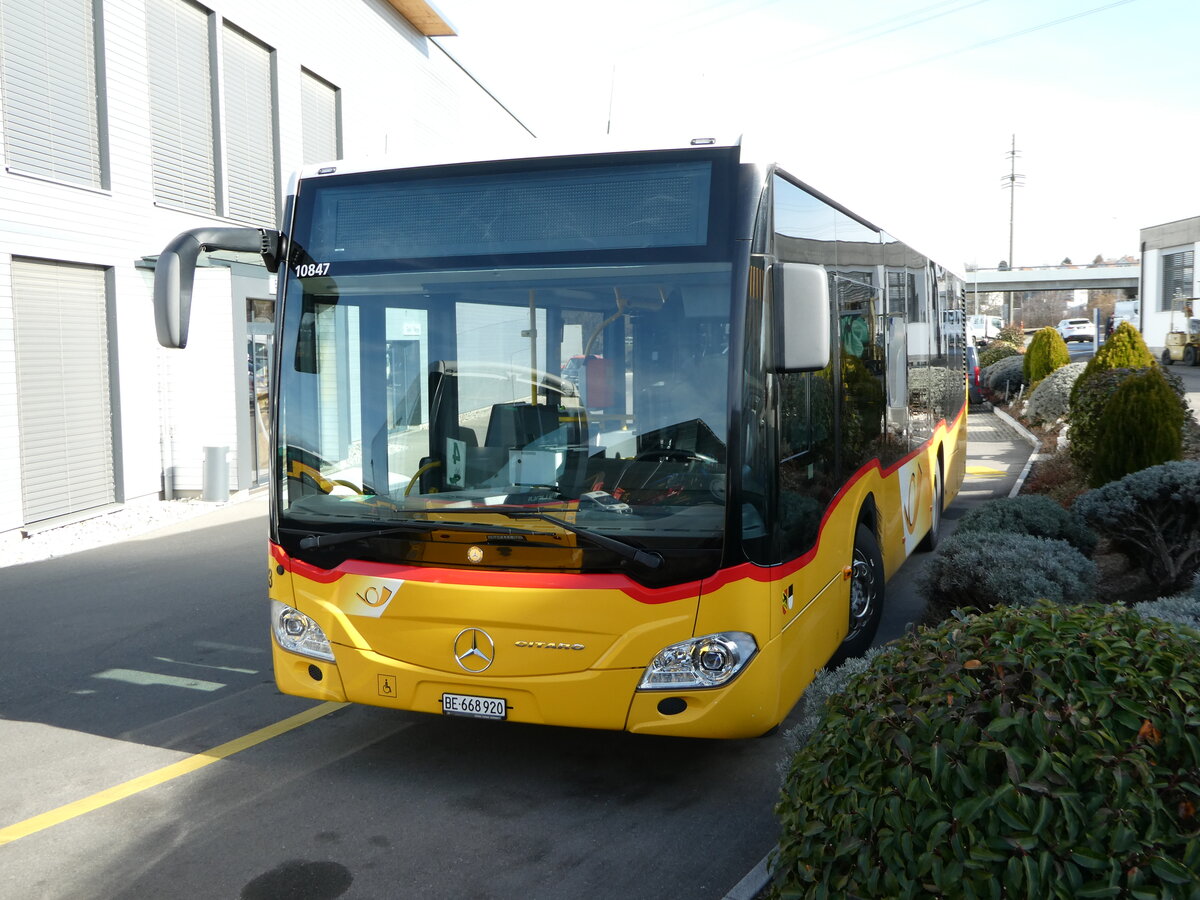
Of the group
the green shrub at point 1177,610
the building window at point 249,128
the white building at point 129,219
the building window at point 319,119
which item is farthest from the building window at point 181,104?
the green shrub at point 1177,610

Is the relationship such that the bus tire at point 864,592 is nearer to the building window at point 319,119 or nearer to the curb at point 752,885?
the curb at point 752,885

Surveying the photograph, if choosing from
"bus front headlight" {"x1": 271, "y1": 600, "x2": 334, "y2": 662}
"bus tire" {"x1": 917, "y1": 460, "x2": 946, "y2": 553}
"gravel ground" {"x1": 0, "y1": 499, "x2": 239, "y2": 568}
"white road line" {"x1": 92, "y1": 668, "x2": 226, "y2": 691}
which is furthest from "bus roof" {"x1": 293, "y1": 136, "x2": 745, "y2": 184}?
"gravel ground" {"x1": 0, "y1": 499, "x2": 239, "y2": 568}

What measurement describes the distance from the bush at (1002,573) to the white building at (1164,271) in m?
52.5

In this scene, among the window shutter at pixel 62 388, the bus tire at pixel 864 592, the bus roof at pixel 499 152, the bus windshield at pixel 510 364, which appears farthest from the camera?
the window shutter at pixel 62 388

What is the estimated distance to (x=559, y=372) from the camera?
16.0 feet

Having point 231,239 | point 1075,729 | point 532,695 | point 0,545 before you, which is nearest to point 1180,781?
point 1075,729

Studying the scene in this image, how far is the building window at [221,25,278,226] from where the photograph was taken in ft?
57.7

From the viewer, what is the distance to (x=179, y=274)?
4.93m

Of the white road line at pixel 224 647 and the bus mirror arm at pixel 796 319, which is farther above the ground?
the bus mirror arm at pixel 796 319

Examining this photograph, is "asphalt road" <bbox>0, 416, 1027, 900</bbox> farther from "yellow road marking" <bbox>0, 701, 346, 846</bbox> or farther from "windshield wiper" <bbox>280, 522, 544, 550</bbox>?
"windshield wiper" <bbox>280, 522, 544, 550</bbox>

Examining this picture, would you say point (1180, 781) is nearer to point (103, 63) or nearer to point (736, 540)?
point (736, 540)

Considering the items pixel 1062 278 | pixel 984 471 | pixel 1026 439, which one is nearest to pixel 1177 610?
pixel 984 471

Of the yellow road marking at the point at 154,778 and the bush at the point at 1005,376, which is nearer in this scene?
the yellow road marking at the point at 154,778

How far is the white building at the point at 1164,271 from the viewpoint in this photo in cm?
5469
